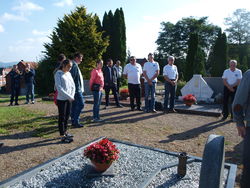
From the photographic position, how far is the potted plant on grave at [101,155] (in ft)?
12.0

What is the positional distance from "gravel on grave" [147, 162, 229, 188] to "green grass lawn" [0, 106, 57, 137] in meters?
3.54

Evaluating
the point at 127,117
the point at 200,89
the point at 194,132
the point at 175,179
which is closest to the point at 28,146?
the point at 175,179

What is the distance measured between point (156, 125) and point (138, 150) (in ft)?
8.13

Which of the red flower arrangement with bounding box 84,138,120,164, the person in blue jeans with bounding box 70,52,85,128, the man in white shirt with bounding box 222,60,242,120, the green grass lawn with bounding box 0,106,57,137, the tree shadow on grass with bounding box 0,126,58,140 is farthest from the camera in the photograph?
the man in white shirt with bounding box 222,60,242,120

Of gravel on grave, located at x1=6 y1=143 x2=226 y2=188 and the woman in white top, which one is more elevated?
the woman in white top

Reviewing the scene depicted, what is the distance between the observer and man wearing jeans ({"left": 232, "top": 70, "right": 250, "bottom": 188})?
8.64ft

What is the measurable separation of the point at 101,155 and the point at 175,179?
1198 mm

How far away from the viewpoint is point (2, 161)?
4535 mm

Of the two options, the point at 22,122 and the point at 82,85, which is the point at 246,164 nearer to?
the point at 82,85

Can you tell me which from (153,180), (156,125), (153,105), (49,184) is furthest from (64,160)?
(153,105)

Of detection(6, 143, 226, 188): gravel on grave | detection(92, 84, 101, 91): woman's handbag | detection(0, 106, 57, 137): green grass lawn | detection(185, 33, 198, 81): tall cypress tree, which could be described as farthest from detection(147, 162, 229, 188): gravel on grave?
detection(185, 33, 198, 81): tall cypress tree

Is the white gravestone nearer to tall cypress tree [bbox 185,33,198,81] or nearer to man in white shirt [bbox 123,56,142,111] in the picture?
man in white shirt [bbox 123,56,142,111]

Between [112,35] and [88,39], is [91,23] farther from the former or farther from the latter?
[112,35]

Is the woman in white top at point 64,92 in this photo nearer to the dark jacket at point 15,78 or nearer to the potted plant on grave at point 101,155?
the potted plant on grave at point 101,155
